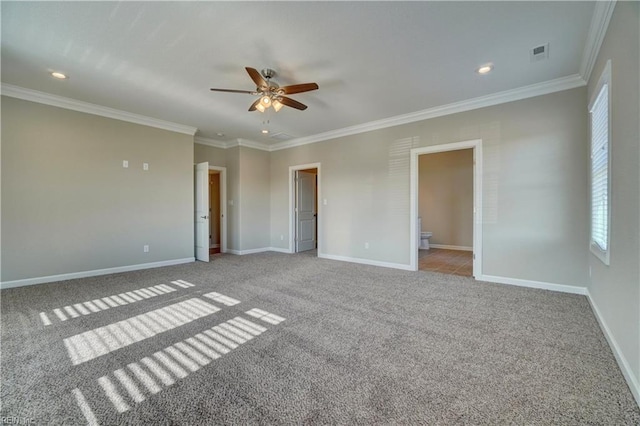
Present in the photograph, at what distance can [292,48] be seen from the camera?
2.77 m

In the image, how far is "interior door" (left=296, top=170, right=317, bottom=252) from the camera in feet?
22.7

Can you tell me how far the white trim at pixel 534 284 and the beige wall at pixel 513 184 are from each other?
0.05 meters

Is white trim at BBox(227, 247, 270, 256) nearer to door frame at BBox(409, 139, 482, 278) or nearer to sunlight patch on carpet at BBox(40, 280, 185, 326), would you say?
sunlight patch on carpet at BBox(40, 280, 185, 326)

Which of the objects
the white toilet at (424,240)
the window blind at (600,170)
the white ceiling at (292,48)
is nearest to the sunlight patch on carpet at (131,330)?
the white ceiling at (292,48)

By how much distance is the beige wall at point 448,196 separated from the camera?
700 cm

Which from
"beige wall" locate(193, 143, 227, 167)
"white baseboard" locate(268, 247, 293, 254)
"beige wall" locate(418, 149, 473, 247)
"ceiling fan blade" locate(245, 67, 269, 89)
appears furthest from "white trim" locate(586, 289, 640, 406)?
"beige wall" locate(193, 143, 227, 167)

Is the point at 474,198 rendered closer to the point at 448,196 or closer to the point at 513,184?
the point at 513,184

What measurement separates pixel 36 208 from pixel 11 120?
1230 mm

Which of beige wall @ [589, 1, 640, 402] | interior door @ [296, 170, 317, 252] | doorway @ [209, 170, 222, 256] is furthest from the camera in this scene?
doorway @ [209, 170, 222, 256]

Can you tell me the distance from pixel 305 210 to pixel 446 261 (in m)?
3.57

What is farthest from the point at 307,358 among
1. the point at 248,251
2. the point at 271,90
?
the point at 248,251

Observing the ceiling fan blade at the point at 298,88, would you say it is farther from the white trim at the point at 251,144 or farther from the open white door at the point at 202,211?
the white trim at the point at 251,144

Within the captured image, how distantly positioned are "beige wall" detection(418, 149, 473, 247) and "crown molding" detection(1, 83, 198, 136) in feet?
20.0

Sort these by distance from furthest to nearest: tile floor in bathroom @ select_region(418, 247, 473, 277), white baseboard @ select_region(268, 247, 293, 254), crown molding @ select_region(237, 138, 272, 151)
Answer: white baseboard @ select_region(268, 247, 293, 254), crown molding @ select_region(237, 138, 272, 151), tile floor in bathroom @ select_region(418, 247, 473, 277)
